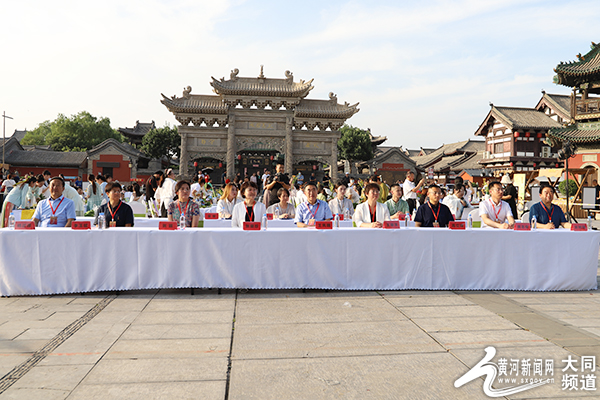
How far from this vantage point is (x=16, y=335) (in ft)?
11.7

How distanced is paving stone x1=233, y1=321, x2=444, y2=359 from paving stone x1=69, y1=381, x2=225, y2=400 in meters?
0.50

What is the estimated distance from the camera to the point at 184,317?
4.14 metres

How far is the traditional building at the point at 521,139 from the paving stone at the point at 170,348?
106 ft

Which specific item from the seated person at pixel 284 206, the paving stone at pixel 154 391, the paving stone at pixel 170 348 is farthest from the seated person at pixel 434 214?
the paving stone at pixel 154 391

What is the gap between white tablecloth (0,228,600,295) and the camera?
4762 mm

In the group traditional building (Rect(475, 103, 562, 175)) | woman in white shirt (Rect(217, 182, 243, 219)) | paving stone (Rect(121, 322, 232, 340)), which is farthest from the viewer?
traditional building (Rect(475, 103, 562, 175))

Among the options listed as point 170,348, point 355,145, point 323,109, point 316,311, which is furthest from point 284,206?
point 355,145

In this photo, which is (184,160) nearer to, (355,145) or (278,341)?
(355,145)

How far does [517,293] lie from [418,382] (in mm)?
3027

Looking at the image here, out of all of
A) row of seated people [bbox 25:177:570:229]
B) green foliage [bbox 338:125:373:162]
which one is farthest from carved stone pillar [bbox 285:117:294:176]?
row of seated people [bbox 25:177:570:229]

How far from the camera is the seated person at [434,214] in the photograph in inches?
227

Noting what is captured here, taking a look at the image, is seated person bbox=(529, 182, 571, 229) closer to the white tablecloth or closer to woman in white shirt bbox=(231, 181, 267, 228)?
the white tablecloth

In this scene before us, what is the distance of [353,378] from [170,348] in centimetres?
147

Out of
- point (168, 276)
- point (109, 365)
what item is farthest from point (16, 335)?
point (168, 276)
